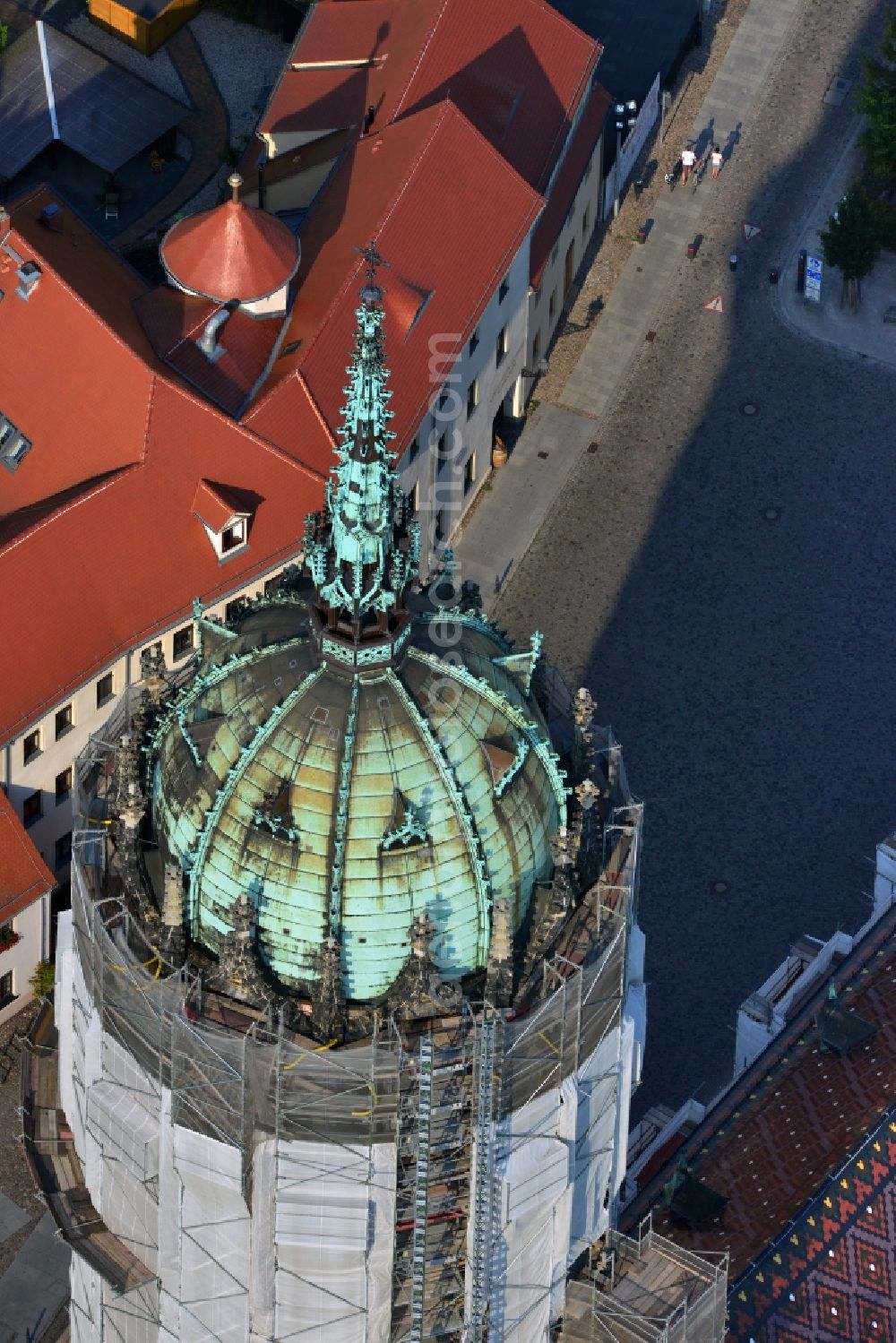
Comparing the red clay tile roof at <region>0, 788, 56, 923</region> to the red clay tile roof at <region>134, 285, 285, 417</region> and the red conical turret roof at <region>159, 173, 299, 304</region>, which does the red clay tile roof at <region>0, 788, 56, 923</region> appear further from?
the red conical turret roof at <region>159, 173, 299, 304</region>

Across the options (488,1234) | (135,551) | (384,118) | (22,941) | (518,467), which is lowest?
→ (488,1234)

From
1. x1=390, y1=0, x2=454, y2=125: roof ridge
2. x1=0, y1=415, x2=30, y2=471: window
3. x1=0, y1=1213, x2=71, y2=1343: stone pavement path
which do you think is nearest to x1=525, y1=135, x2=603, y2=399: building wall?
x1=390, y1=0, x2=454, y2=125: roof ridge

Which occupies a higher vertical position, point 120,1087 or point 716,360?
point 716,360

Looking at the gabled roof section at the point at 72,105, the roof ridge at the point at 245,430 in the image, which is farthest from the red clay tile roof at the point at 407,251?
the gabled roof section at the point at 72,105

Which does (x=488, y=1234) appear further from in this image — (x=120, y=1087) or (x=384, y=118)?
(x=384, y=118)

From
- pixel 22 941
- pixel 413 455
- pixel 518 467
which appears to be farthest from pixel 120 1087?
pixel 518 467

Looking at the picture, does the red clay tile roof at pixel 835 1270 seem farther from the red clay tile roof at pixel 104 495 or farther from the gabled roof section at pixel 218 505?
the gabled roof section at pixel 218 505

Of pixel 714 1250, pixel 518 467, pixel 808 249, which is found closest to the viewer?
pixel 714 1250

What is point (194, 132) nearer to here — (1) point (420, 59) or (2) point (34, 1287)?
(1) point (420, 59)
